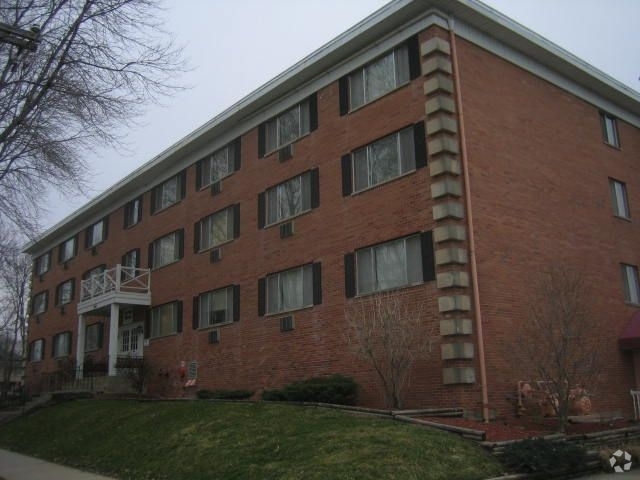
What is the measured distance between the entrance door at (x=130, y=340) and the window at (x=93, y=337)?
90.9 inches

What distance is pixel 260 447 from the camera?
37.3ft

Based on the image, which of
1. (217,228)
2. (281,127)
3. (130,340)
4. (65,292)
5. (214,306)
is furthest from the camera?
(65,292)

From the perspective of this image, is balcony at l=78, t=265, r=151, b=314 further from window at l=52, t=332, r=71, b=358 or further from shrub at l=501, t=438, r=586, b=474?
shrub at l=501, t=438, r=586, b=474

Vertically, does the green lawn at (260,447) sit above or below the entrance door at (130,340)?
below

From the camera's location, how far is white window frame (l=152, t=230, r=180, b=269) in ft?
89.5

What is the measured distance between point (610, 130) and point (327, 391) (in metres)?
13.5

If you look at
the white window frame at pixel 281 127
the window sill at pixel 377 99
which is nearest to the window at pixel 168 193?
the white window frame at pixel 281 127

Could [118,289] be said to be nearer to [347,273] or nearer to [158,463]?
[347,273]

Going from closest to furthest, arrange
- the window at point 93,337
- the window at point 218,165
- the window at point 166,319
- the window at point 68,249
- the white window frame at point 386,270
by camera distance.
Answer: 1. the white window frame at point 386,270
2. the window at point 218,165
3. the window at point 166,319
4. the window at point 93,337
5. the window at point 68,249

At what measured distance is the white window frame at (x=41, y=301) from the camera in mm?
41875

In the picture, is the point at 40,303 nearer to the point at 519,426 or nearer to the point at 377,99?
the point at 377,99

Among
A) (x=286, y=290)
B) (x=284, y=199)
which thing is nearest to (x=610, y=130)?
(x=284, y=199)

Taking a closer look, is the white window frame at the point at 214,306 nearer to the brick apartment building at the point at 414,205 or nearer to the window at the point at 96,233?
the brick apartment building at the point at 414,205

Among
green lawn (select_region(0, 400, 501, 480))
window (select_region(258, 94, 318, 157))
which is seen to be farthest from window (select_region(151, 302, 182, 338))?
green lawn (select_region(0, 400, 501, 480))
